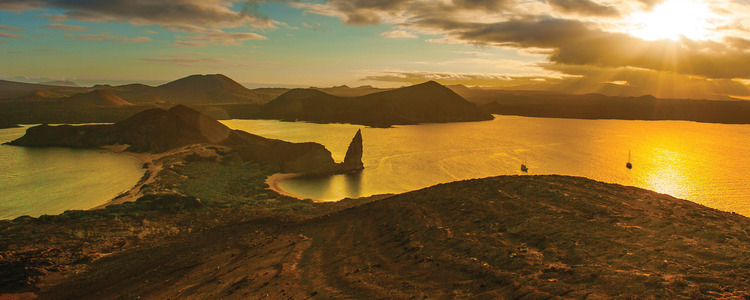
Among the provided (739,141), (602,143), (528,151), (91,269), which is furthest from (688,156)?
(91,269)

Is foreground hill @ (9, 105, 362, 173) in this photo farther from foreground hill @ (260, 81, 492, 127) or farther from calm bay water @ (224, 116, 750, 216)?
foreground hill @ (260, 81, 492, 127)

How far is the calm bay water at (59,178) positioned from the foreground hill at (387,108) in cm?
9487

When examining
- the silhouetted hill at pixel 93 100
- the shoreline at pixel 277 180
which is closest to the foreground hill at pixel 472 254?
the shoreline at pixel 277 180

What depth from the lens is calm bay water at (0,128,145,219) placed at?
121 feet

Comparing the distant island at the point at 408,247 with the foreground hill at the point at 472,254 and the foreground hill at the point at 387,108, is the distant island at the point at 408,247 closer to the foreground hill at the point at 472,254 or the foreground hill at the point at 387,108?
the foreground hill at the point at 472,254

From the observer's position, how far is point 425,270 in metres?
12.9

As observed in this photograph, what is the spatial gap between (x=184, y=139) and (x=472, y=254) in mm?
54646

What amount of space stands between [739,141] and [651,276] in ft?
409

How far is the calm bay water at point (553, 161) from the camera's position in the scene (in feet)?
A: 159

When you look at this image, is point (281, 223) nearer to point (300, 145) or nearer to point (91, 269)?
point (91, 269)

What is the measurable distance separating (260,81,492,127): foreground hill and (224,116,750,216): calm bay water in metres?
42.9

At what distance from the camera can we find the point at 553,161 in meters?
70.8

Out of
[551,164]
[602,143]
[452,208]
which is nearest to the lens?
[452,208]

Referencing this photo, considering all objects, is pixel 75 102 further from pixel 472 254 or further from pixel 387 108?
pixel 472 254
